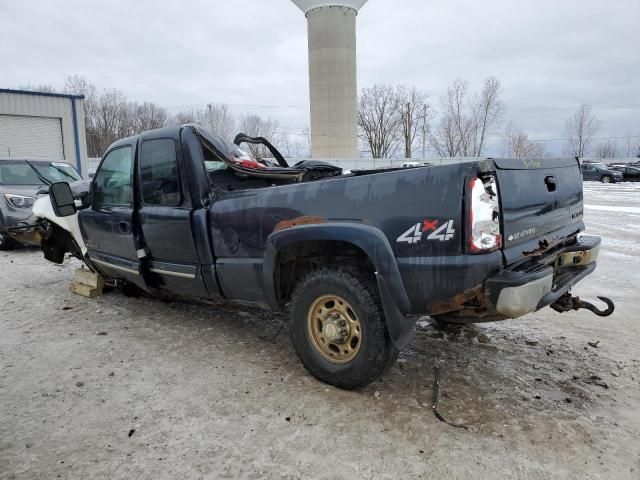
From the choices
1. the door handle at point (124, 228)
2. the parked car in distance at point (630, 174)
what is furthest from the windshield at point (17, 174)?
the parked car in distance at point (630, 174)

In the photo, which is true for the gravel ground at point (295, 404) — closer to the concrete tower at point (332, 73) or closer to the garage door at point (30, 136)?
the garage door at point (30, 136)

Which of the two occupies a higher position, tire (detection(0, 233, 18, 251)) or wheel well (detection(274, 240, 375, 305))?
wheel well (detection(274, 240, 375, 305))

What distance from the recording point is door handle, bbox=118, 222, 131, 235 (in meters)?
4.50

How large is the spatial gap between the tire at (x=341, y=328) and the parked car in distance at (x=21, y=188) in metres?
5.77

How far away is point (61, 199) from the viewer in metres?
5.08

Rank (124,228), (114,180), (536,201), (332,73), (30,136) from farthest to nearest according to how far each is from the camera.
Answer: (332,73), (30,136), (114,180), (124,228), (536,201)

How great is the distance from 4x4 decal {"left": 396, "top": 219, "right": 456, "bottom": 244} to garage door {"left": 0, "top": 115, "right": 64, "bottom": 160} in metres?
20.1

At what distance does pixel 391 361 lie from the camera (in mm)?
3078

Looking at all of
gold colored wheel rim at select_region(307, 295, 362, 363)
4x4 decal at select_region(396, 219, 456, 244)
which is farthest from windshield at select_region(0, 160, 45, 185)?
4x4 decal at select_region(396, 219, 456, 244)

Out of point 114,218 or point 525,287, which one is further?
point 114,218

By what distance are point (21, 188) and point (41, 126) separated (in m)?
13.2

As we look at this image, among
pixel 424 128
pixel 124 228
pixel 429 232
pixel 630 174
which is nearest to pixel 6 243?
pixel 124 228

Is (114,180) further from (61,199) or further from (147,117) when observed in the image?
(147,117)

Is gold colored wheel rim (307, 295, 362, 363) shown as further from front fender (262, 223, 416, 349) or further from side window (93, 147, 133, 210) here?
side window (93, 147, 133, 210)
